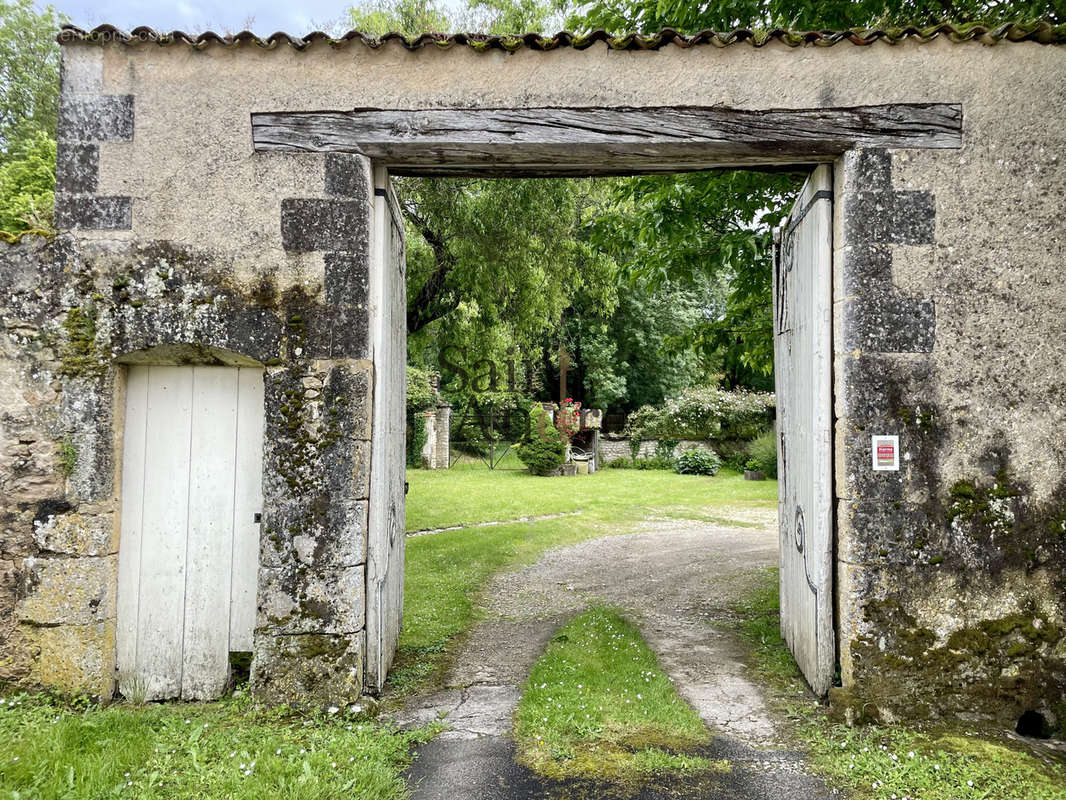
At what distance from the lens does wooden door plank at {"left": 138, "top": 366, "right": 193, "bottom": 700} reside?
4203mm

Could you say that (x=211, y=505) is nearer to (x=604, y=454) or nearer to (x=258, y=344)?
(x=258, y=344)

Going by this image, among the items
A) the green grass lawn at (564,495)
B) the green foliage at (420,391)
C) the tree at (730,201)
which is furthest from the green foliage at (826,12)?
the green foliage at (420,391)

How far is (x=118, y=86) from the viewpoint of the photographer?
162 inches

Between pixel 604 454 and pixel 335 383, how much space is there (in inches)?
789

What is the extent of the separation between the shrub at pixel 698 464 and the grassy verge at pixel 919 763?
1701 cm

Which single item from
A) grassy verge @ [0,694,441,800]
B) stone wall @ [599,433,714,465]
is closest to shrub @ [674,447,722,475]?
stone wall @ [599,433,714,465]

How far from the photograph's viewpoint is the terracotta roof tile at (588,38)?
3939 millimetres

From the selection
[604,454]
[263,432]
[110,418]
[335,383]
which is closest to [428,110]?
[335,383]

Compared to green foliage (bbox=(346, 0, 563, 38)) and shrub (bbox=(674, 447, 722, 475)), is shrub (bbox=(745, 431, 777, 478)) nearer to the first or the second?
shrub (bbox=(674, 447, 722, 475))

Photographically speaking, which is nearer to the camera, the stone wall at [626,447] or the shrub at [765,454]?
the shrub at [765,454]

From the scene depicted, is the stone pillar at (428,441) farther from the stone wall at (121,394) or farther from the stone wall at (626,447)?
the stone wall at (121,394)

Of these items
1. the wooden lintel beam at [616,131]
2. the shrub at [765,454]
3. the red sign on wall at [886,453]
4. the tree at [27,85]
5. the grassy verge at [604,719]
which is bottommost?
the grassy verge at [604,719]

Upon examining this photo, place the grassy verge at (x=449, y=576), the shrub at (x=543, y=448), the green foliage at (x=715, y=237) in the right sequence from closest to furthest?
the grassy verge at (x=449, y=576) < the green foliage at (x=715, y=237) < the shrub at (x=543, y=448)

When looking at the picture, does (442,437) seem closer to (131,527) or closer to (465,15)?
(465,15)
